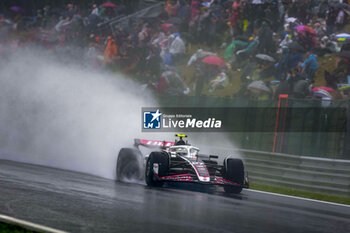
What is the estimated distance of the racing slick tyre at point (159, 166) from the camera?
35.7 ft

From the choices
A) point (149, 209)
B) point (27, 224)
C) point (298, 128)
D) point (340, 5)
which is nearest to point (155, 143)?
point (298, 128)

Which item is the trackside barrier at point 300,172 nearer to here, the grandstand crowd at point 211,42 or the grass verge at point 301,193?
the grass verge at point 301,193

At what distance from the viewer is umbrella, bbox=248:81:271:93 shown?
1900cm

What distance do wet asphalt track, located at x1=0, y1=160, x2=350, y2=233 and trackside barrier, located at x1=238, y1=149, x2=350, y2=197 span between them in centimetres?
143

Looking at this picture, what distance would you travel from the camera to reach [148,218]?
6.88 m

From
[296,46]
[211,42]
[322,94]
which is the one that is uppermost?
[211,42]

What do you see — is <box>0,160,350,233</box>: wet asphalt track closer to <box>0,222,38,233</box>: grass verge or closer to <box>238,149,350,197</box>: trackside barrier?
<box>0,222,38,233</box>: grass verge

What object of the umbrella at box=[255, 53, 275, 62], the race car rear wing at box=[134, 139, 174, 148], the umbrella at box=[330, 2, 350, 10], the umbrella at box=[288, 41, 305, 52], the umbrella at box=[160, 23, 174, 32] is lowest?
the race car rear wing at box=[134, 139, 174, 148]

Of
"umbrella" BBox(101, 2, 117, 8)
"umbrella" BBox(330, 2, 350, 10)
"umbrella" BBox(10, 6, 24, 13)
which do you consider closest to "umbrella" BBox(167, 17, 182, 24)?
"umbrella" BBox(101, 2, 117, 8)

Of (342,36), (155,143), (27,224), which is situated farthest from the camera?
(342,36)

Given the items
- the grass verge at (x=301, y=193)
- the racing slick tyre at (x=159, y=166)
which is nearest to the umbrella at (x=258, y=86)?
the grass verge at (x=301, y=193)

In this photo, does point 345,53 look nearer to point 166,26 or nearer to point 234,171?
point 234,171

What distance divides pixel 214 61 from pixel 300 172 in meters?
9.39

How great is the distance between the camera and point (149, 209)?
7.71m
